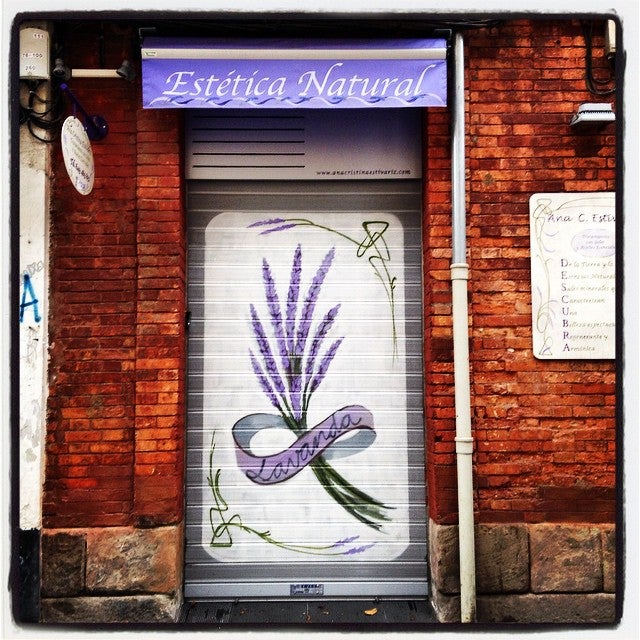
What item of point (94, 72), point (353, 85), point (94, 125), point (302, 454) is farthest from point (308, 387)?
point (94, 72)

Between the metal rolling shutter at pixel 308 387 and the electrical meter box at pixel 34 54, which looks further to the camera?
the metal rolling shutter at pixel 308 387

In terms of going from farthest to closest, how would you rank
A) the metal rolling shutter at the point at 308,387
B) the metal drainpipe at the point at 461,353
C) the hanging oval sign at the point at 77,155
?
the metal rolling shutter at the point at 308,387, the metal drainpipe at the point at 461,353, the hanging oval sign at the point at 77,155

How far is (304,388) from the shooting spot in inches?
187

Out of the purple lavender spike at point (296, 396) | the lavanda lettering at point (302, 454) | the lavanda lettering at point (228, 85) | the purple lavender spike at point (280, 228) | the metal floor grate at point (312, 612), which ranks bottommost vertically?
the metal floor grate at point (312, 612)

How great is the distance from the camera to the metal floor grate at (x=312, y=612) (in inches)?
170

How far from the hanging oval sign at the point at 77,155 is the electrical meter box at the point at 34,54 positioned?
0.57 m

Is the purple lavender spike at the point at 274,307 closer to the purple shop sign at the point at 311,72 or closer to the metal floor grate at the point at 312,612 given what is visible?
the purple shop sign at the point at 311,72

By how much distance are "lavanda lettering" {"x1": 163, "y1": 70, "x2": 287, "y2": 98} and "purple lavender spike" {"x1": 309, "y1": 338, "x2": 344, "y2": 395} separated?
1.90 m

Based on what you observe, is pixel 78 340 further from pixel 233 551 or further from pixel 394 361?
pixel 394 361

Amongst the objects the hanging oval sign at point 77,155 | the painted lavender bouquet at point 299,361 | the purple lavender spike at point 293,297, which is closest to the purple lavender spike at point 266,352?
the painted lavender bouquet at point 299,361

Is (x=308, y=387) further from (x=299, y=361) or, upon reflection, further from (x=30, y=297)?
(x=30, y=297)

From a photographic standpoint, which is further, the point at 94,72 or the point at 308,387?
the point at 308,387

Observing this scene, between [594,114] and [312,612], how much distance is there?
4126mm

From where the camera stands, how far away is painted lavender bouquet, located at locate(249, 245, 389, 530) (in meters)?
4.68
